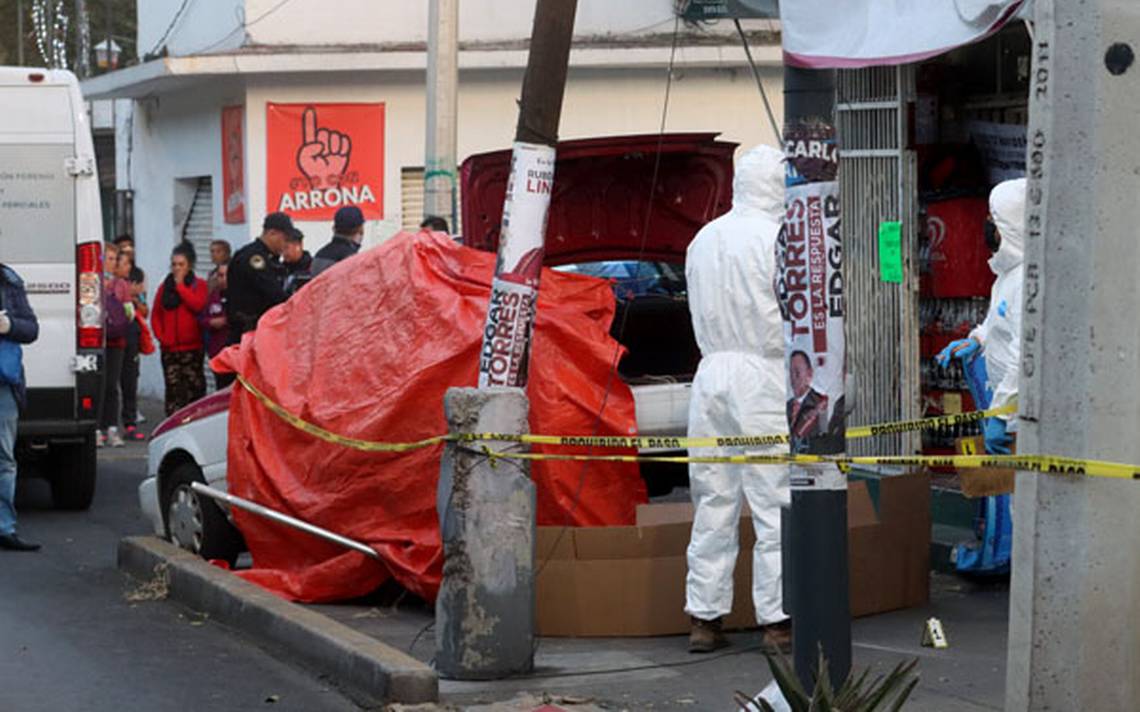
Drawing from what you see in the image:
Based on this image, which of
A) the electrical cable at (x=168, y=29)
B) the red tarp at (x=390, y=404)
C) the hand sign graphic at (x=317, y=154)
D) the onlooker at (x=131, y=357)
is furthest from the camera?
the electrical cable at (x=168, y=29)

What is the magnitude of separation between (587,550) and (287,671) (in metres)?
1.40

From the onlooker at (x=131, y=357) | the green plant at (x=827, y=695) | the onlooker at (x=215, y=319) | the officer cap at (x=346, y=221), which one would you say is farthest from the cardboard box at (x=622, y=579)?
the onlooker at (x=131, y=357)

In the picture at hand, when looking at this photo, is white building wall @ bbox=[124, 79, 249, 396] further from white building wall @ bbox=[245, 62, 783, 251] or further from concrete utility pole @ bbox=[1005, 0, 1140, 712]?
concrete utility pole @ bbox=[1005, 0, 1140, 712]

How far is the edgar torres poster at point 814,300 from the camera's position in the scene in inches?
242

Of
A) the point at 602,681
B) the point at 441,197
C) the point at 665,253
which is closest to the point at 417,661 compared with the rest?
the point at 602,681

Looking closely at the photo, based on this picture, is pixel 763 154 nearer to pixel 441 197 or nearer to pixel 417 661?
pixel 417 661

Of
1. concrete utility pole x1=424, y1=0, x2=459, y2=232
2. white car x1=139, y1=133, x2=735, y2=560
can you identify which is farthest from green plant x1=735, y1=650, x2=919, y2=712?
concrete utility pole x1=424, y1=0, x2=459, y2=232

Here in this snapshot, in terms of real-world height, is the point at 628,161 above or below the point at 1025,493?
above

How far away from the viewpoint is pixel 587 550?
28.5 feet

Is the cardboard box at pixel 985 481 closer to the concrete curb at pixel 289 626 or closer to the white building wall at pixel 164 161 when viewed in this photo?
the concrete curb at pixel 289 626

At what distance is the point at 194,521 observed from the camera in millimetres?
10758

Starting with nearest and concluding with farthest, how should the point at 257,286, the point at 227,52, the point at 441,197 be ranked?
the point at 257,286
the point at 441,197
the point at 227,52

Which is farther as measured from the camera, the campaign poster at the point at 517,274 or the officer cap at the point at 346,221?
the officer cap at the point at 346,221

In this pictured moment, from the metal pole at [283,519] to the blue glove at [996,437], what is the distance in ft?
9.69
